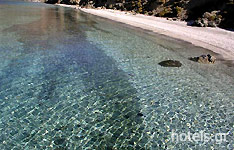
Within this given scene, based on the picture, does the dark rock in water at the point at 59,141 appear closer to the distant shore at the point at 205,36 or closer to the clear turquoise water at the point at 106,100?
the clear turquoise water at the point at 106,100

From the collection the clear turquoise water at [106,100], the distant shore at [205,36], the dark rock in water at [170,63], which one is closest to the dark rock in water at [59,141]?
the clear turquoise water at [106,100]

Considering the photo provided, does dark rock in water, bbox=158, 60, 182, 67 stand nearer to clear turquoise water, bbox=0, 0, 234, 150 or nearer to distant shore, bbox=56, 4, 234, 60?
clear turquoise water, bbox=0, 0, 234, 150

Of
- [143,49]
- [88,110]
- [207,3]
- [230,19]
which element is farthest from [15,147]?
[207,3]

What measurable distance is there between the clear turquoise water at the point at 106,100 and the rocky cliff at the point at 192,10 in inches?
805

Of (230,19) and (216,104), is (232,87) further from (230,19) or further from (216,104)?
(230,19)

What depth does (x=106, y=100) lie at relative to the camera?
12789 millimetres

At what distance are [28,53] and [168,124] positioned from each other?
16.7 meters

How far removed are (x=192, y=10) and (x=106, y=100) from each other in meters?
42.7

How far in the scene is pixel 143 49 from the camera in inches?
1000

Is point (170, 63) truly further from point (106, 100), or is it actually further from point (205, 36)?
point (205, 36)

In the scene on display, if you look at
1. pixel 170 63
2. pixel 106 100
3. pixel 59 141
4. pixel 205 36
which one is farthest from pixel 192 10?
pixel 59 141

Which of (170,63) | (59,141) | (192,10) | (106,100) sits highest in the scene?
(192,10)

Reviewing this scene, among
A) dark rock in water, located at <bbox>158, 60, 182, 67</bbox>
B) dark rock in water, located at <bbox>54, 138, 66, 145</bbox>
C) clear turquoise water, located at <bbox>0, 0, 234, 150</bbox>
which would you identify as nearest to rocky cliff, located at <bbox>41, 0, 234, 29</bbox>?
clear turquoise water, located at <bbox>0, 0, 234, 150</bbox>

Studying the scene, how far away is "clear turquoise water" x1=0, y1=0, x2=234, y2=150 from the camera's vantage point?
9.41m
